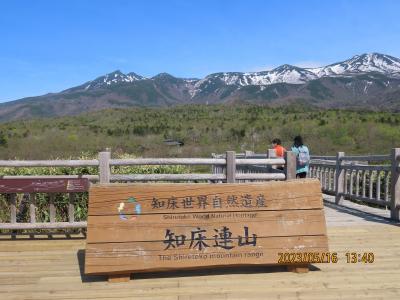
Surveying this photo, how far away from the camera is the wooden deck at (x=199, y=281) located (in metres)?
4.79

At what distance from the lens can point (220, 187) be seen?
5523 millimetres

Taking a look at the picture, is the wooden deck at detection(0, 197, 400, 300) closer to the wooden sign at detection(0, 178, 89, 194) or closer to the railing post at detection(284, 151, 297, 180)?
the wooden sign at detection(0, 178, 89, 194)

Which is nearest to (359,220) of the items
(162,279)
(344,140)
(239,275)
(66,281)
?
(239,275)

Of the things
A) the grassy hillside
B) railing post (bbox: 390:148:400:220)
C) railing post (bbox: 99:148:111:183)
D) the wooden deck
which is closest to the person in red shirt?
railing post (bbox: 390:148:400:220)

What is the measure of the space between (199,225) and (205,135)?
204 feet

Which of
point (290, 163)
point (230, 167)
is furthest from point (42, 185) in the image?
point (290, 163)

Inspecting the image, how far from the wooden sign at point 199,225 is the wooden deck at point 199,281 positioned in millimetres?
181

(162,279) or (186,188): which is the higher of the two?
(186,188)

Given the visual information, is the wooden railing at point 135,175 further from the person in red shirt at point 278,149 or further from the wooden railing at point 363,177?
the person in red shirt at point 278,149

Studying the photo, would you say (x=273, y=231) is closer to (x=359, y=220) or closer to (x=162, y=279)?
(x=162, y=279)

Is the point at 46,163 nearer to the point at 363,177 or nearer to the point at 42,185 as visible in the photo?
the point at 42,185

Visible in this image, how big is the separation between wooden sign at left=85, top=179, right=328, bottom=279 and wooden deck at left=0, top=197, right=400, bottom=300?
0.59 feet

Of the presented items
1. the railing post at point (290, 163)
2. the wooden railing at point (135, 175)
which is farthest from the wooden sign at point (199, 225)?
the wooden railing at point (135, 175)

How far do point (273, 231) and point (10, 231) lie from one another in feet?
14.5
